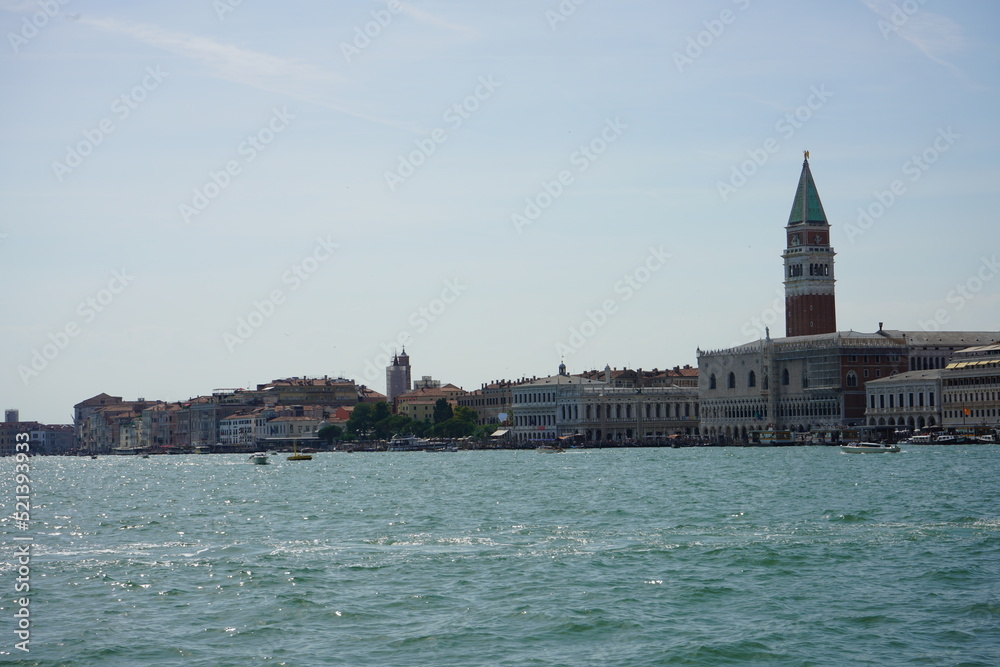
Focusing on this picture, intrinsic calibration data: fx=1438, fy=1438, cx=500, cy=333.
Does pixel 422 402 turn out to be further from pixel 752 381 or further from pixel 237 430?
pixel 752 381

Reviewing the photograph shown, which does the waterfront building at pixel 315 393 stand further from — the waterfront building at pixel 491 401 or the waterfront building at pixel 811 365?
the waterfront building at pixel 811 365

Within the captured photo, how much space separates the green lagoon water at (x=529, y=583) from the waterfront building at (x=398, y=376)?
15280cm

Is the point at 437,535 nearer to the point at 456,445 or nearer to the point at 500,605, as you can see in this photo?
the point at 500,605

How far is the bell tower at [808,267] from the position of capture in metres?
131

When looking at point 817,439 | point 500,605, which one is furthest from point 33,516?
point 817,439

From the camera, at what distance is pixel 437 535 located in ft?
107

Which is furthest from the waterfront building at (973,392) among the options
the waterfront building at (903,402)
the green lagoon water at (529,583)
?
the green lagoon water at (529,583)

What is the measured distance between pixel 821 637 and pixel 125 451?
181 metres

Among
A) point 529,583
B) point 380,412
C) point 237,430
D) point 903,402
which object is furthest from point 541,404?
point 529,583

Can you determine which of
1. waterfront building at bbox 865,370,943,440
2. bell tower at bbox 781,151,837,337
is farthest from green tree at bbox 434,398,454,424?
waterfront building at bbox 865,370,943,440

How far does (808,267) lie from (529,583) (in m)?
111

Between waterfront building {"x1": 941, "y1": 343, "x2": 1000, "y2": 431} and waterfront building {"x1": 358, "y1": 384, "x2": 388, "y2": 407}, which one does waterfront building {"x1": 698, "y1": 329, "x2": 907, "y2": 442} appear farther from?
waterfront building {"x1": 358, "y1": 384, "x2": 388, "y2": 407}

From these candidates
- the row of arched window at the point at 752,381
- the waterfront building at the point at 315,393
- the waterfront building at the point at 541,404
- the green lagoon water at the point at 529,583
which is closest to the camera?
the green lagoon water at the point at 529,583

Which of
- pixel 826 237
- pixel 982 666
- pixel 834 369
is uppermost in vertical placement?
pixel 826 237
